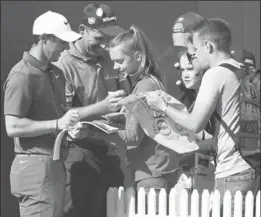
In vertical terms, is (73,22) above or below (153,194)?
above

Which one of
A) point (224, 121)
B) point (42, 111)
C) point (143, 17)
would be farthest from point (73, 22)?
point (224, 121)

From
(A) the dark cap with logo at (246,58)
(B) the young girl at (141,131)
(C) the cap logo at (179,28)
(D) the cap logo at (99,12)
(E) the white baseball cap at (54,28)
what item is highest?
(D) the cap logo at (99,12)

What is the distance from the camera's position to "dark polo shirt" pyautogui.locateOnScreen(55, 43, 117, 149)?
4863 mm

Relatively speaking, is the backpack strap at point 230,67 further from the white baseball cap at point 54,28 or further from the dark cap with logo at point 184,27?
the white baseball cap at point 54,28

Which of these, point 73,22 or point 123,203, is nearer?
point 123,203

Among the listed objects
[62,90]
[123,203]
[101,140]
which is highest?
[62,90]

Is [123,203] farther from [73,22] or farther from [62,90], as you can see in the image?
[73,22]

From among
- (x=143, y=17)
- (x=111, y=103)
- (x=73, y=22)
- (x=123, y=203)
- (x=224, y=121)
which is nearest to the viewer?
(x=224, y=121)

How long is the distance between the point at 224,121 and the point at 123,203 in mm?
1065

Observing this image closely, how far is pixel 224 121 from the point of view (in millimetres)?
4195

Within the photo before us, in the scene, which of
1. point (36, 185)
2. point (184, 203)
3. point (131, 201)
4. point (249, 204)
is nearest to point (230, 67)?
point (249, 204)

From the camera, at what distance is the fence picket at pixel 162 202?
4645 millimetres

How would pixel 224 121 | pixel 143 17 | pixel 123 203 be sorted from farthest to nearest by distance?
pixel 143 17
pixel 123 203
pixel 224 121

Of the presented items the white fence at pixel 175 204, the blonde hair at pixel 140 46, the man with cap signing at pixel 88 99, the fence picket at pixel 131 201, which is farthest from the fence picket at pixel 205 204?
the blonde hair at pixel 140 46
